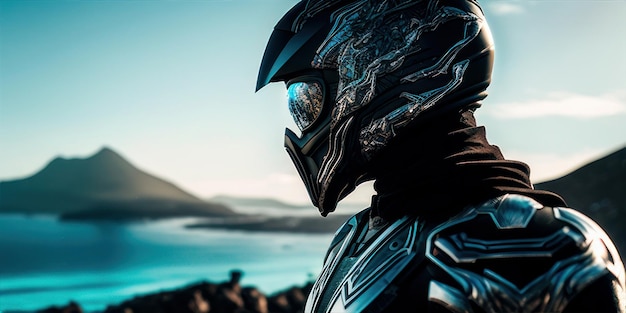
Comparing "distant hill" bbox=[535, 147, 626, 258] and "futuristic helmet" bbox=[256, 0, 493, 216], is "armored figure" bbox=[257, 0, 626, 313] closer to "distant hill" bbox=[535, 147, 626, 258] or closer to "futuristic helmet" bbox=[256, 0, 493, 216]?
"futuristic helmet" bbox=[256, 0, 493, 216]

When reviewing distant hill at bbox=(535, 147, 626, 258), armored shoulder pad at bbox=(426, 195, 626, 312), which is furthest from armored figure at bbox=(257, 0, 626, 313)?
distant hill at bbox=(535, 147, 626, 258)

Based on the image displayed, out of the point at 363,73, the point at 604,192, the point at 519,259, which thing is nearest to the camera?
the point at 519,259

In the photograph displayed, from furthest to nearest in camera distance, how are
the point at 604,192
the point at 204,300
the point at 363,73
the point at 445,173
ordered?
the point at 204,300 → the point at 604,192 → the point at 363,73 → the point at 445,173

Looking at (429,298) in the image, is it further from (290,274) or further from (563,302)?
(290,274)

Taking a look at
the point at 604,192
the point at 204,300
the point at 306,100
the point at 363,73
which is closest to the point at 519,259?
the point at 363,73

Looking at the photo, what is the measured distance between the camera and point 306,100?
229cm

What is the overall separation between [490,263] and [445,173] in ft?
0.87

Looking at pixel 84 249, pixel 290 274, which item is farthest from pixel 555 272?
pixel 84 249

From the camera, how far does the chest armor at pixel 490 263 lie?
1759mm

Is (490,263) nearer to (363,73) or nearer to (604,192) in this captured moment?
Answer: (363,73)

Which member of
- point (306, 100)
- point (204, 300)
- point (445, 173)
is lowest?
point (204, 300)

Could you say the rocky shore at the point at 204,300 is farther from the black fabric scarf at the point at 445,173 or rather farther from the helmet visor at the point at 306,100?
the black fabric scarf at the point at 445,173

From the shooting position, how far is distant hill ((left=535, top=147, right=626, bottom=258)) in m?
4.82

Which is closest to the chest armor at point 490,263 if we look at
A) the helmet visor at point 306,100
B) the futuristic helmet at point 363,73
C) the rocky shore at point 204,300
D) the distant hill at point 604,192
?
the futuristic helmet at point 363,73
